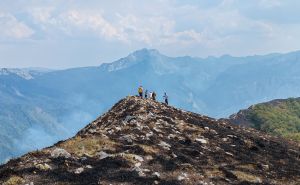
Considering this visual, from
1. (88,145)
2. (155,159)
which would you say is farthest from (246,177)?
(88,145)

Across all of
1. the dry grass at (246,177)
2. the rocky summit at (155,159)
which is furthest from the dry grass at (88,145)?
the dry grass at (246,177)

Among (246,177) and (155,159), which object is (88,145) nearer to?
(155,159)

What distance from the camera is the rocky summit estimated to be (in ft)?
85.1

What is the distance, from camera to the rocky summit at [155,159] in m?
25.9

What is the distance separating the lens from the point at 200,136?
42.0 meters

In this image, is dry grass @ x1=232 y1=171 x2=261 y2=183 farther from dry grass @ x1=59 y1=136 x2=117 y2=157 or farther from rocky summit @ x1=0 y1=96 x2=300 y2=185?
dry grass @ x1=59 y1=136 x2=117 y2=157

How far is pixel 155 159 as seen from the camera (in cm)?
3075

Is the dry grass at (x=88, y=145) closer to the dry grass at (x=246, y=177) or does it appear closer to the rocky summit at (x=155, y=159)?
the rocky summit at (x=155, y=159)

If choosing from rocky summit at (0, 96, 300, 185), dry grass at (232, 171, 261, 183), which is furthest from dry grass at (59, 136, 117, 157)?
dry grass at (232, 171, 261, 183)

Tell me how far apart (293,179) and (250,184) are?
16.7ft

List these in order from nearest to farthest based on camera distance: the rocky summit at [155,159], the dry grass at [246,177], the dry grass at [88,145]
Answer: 1. the rocky summit at [155,159]
2. the dry grass at [246,177]
3. the dry grass at [88,145]

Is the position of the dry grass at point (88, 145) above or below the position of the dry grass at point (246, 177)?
above

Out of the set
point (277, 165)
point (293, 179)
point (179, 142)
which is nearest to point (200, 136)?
point (179, 142)

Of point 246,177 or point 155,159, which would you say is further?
point 155,159
